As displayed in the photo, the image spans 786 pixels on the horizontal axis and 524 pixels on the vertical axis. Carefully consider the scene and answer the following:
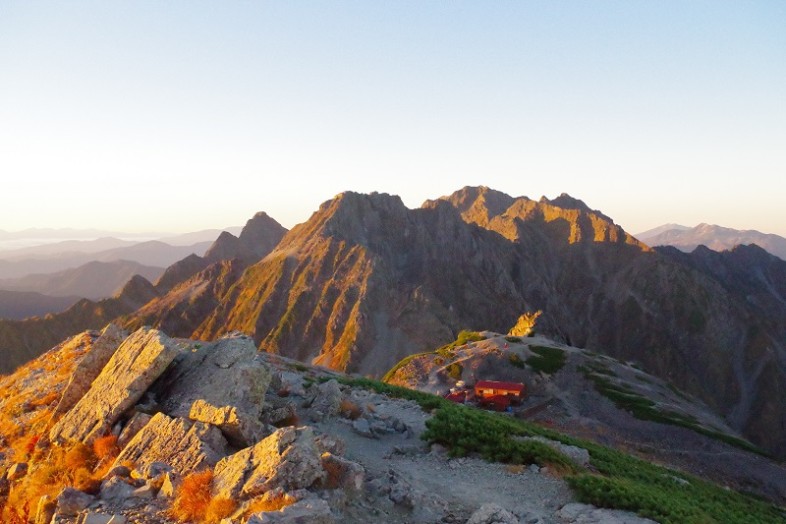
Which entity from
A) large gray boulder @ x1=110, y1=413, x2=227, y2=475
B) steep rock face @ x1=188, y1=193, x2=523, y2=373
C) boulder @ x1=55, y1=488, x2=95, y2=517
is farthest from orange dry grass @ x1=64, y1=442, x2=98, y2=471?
steep rock face @ x1=188, y1=193, x2=523, y2=373

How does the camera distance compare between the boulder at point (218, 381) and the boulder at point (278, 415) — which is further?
the boulder at point (278, 415)

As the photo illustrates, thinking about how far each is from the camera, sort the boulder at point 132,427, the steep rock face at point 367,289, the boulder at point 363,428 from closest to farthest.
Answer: the boulder at point 132,427, the boulder at point 363,428, the steep rock face at point 367,289

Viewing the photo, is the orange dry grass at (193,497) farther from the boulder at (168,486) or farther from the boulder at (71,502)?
the boulder at (71,502)

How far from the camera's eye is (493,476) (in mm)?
18688

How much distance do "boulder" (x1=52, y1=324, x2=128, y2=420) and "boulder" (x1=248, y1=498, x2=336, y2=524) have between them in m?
12.9

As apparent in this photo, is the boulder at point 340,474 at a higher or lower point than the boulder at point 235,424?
lower

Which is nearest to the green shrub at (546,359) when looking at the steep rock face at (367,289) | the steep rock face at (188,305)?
the steep rock face at (367,289)

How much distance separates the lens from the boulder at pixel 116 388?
55.8 ft

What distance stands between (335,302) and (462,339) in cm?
6613

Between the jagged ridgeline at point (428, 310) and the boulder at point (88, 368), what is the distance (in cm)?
11086

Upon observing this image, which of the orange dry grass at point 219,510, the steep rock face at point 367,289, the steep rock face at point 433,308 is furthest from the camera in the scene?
the steep rock face at point 433,308

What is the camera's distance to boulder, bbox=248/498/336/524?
11.0m

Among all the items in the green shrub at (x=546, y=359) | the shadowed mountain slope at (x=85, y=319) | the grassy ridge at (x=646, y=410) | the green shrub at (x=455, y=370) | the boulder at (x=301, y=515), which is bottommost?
the shadowed mountain slope at (x=85, y=319)

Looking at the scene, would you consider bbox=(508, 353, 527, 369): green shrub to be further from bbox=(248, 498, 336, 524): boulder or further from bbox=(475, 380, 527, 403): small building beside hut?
bbox=(248, 498, 336, 524): boulder
